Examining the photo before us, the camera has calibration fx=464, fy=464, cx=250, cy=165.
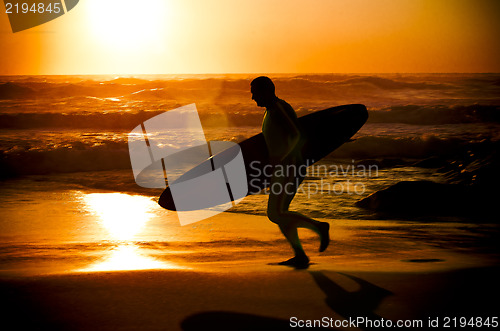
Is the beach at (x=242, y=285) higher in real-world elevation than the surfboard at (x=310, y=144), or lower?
lower

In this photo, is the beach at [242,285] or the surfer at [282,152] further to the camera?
the surfer at [282,152]

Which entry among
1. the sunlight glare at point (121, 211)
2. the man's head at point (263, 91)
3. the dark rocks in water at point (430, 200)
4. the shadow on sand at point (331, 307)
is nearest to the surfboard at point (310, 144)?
the man's head at point (263, 91)

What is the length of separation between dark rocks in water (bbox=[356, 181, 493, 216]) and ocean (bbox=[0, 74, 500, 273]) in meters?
0.25

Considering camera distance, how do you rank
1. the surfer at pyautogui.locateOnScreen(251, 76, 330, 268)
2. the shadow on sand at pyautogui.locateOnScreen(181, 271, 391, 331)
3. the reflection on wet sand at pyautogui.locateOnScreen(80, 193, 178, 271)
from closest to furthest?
the shadow on sand at pyautogui.locateOnScreen(181, 271, 391, 331) → the surfer at pyautogui.locateOnScreen(251, 76, 330, 268) → the reflection on wet sand at pyautogui.locateOnScreen(80, 193, 178, 271)

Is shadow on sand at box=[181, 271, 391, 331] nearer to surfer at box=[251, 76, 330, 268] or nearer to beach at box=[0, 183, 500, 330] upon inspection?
beach at box=[0, 183, 500, 330]

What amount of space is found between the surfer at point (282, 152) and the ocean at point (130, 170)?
57.6 inches

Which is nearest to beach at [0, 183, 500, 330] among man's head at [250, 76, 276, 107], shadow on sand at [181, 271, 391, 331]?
shadow on sand at [181, 271, 391, 331]

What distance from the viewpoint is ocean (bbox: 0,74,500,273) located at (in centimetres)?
588

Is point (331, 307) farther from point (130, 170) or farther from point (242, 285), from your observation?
point (130, 170)

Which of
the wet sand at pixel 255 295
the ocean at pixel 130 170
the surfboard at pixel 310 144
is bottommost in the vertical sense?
the ocean at pixel 130 170

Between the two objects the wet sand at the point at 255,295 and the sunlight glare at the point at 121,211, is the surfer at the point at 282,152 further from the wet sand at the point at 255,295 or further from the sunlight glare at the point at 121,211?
the sunlight glare at the point at 121,211

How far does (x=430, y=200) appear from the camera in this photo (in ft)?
24.7

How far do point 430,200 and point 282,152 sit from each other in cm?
450

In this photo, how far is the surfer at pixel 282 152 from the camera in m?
3.87
